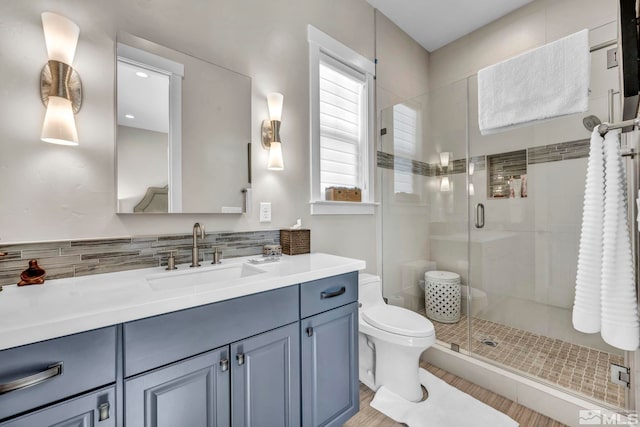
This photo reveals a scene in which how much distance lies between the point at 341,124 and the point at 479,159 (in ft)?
4.29

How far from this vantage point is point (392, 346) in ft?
5.63

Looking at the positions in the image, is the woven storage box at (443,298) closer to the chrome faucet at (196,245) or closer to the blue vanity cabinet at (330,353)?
the blue vanity cabinet at (330,353)

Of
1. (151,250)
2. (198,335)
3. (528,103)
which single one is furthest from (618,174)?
(151,250)

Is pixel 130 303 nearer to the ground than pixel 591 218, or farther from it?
nearer to the ground

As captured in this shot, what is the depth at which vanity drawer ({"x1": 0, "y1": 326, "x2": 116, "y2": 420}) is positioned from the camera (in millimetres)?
604

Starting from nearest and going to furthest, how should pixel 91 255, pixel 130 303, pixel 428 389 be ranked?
pixel 130 303
pixel 91 255
pixel 428 389

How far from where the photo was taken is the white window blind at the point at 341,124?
83.4 inches

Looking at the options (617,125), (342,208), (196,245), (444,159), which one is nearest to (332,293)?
(196,245)

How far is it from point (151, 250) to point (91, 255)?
0.21 metres

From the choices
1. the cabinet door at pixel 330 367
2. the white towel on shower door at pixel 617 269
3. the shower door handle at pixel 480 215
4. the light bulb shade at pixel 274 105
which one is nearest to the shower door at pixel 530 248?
the shower door handle at pixel 480 215

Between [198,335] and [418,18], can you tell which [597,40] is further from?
[198,335]

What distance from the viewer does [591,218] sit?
999 mm

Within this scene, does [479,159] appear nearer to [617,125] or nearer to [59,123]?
[617,125]

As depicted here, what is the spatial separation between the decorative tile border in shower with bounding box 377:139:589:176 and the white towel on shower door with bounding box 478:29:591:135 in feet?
2.06
